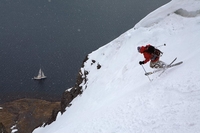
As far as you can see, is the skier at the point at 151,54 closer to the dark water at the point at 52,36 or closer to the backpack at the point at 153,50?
the backpack at the point at 153,50

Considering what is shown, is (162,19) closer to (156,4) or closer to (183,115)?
(183,115)

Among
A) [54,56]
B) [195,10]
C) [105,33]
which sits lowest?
[195,10]

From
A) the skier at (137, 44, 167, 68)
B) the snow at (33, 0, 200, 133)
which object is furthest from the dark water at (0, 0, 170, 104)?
the skier at (137, 44, 167, 68)

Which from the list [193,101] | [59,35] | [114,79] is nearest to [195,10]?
[114,79]

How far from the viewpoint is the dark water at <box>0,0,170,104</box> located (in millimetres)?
92500

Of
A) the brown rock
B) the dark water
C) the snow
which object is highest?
the dark water

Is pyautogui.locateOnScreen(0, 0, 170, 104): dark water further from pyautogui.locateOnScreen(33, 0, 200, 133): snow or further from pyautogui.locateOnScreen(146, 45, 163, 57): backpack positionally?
pyautogui.locateOnScreen(146, 45, 163, 57): backpack

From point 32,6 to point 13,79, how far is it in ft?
238

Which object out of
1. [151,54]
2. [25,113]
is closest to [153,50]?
[151,54]

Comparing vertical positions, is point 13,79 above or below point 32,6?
below

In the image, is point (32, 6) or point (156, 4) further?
point (32, 6)

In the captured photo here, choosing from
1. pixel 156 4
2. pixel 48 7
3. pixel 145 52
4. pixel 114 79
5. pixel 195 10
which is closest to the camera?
pixel 145 52

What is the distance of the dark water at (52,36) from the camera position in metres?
92.5

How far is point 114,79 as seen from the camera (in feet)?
84.5
